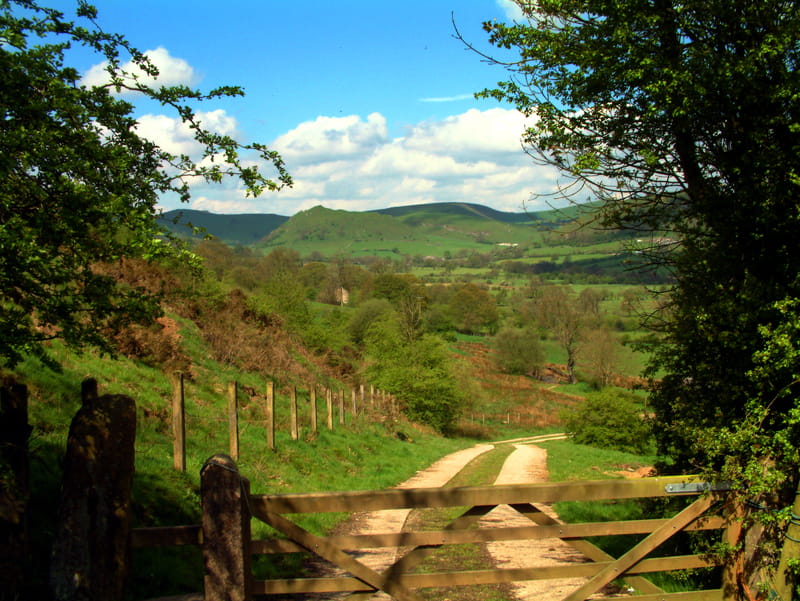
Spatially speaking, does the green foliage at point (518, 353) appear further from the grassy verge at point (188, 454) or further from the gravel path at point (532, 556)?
the gravel path at point (532, 556)

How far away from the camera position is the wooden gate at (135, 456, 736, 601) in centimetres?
472

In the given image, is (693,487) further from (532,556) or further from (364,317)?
(364,317)

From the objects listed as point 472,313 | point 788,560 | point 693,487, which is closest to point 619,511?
point 788,560

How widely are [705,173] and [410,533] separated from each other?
21.4 ft

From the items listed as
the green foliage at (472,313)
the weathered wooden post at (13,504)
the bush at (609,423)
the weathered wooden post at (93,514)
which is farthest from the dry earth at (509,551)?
the green foliage at (472,313)

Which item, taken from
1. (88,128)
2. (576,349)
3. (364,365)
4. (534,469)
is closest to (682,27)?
(88,128)

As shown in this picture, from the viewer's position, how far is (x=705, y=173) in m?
8.88

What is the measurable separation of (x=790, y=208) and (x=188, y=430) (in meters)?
11.4

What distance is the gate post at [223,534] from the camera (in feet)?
15.4

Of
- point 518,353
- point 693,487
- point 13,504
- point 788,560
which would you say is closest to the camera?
point 13,504

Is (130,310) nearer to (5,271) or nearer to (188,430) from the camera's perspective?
(5,271)

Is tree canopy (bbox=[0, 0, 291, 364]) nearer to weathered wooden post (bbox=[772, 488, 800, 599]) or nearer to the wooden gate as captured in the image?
the wooden gate

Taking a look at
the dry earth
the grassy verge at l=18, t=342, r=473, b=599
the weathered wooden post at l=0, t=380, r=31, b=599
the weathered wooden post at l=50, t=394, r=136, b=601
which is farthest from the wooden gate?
the grassy verge at l=18, t=342, r=473, b=599

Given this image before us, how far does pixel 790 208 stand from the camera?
22.8ft
